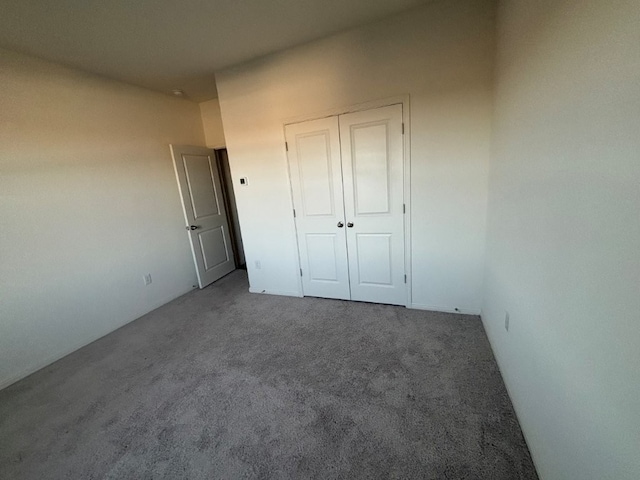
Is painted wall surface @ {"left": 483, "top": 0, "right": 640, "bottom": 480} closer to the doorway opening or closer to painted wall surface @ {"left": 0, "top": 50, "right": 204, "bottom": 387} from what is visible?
painted wall surface @ {"left": 0, "top": 50, "right": 204, "bottom": 387}

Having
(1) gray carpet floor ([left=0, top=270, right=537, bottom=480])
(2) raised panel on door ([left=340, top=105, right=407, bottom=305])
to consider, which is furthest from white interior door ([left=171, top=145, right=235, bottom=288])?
(2) raised panel on door ([left=340, top=105, right=407, bottom=305])

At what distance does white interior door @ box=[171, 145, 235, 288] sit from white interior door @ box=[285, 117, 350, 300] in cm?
159

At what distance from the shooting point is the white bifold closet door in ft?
8.04

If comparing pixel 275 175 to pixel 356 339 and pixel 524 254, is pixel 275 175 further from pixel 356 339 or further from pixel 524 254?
pixel 524 254

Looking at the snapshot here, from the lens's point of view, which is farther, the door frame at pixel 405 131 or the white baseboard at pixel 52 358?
the door frame at pixel 405 131

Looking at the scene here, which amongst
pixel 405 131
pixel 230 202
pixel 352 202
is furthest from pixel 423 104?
pixel 230 202

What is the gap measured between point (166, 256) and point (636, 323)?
3.95m

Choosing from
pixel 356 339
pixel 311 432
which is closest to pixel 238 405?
pixel 311 432

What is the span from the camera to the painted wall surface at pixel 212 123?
3840 mm

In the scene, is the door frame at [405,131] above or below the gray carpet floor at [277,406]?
above

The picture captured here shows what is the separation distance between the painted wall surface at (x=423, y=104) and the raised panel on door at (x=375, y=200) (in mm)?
148

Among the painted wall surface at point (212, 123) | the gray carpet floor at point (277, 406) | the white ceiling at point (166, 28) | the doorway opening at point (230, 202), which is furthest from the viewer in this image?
the doorway opening at point (230, 202)

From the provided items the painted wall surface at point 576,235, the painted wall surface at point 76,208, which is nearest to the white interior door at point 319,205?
the painted wall surface at point 576,235

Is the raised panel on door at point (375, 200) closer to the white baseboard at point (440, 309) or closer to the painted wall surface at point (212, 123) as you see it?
the white baseboard at point (440, 309)
